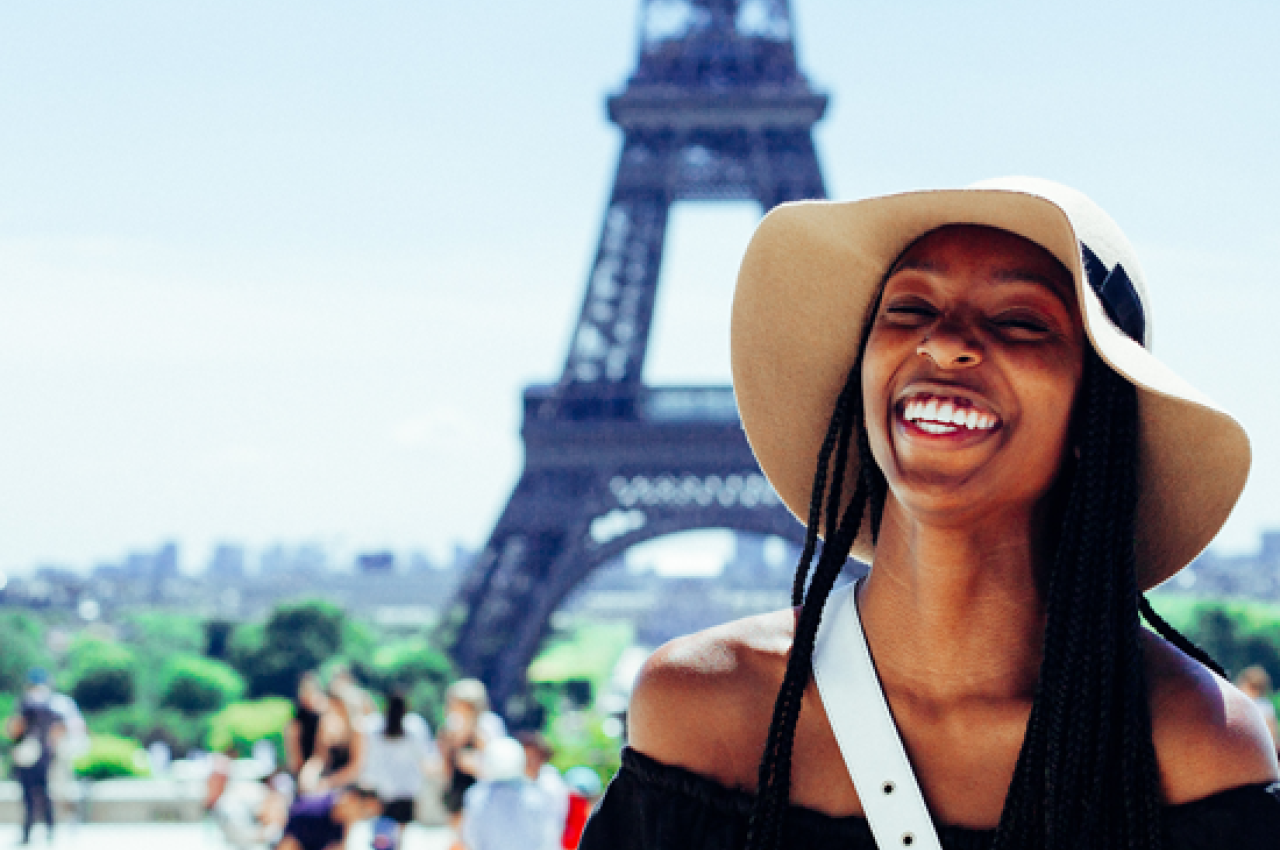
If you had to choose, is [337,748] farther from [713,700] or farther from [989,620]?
[989,620]

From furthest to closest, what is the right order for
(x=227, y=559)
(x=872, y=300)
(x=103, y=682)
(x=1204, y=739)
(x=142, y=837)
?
1. (x=227, y=559)
2. (x=103, y=682)
3. (x=142, y=837)
4. (x=872, y=300)
5. (x=1204, y=739)

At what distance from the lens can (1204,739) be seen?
4.83 feet

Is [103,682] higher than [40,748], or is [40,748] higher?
[103,682]

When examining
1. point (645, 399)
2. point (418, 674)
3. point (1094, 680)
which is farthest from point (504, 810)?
point (418, 674)

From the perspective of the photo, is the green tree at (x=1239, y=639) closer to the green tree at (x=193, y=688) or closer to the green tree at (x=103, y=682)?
the green tree at (x=193, y=688)

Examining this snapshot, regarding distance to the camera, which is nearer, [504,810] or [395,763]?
[504,810]

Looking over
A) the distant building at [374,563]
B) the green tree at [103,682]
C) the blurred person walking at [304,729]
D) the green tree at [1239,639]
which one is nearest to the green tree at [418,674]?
the green tree at [103,682]

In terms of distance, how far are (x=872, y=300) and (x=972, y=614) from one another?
1.27 feet

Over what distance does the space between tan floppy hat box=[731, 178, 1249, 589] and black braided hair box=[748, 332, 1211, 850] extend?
0.06 meters

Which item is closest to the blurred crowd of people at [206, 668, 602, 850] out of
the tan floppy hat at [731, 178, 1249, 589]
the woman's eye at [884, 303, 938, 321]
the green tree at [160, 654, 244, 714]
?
the tan floppy hat at [731, 178, 1249, 589]

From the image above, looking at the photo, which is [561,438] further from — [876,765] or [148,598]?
[148,598]

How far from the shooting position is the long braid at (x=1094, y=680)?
1.44 meters

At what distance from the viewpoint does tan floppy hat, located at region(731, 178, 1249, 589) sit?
1.52 metres

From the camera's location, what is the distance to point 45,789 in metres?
10.7
